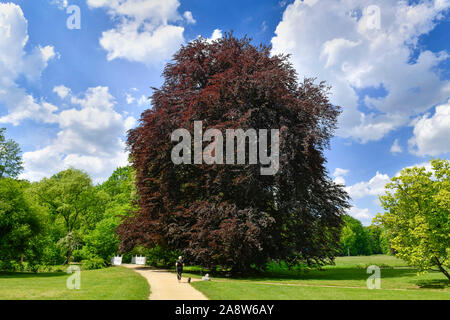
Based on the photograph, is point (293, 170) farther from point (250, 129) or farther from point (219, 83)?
point (219, 83)

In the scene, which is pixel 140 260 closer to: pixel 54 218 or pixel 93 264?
pixel 93 264

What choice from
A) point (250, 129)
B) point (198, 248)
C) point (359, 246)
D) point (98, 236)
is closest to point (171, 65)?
point (250, 129)

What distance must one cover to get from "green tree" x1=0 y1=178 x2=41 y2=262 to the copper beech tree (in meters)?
7.52

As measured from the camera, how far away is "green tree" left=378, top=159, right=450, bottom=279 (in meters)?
16.0

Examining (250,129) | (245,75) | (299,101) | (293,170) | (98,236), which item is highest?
(245,75)

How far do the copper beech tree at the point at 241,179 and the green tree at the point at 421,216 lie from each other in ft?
14.5

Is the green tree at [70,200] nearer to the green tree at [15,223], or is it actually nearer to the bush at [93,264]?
the bush at [93,264]

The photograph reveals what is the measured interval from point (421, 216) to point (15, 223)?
86.4 feet

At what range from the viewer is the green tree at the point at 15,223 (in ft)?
70.5

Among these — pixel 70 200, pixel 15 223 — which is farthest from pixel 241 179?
pixel 70 200

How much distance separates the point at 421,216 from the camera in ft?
55.1

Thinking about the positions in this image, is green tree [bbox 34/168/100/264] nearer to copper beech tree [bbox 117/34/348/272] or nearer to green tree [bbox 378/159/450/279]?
copper beech tree [bbox 117/34/348/272]
